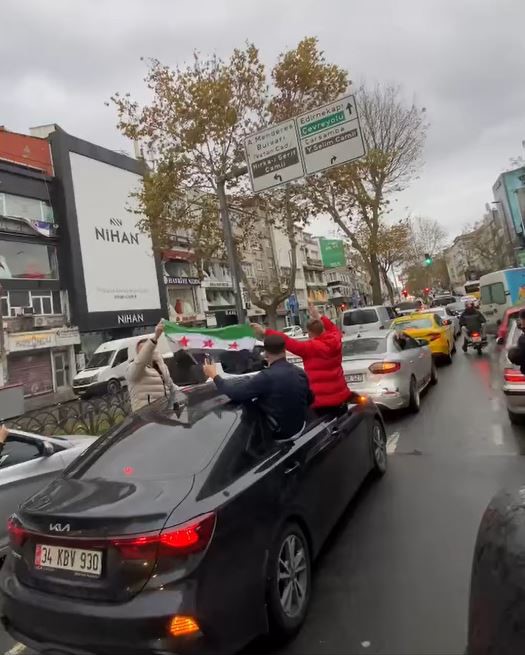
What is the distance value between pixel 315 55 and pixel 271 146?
782cm

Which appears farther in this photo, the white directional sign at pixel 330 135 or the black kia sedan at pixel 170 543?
the white directional sign at pixel 330 135

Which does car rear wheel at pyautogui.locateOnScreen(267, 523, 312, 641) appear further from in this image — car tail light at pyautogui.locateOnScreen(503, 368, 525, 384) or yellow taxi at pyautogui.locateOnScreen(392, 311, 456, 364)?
yellow taxi at pyautogui.locateOnScreen(392, 311, 456, 364)

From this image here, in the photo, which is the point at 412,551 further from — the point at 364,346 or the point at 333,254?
the point at 333,254

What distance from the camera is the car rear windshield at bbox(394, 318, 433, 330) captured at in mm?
14370

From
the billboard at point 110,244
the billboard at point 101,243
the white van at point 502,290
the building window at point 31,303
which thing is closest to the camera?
the white van at point 502,290

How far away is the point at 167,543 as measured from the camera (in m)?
2.40

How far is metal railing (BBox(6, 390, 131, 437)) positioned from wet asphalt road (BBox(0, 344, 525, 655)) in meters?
5.83

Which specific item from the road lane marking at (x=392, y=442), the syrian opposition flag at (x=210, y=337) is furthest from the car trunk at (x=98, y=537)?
the syrian opposition flag at (x=210, y=337)

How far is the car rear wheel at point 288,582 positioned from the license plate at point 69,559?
3.02ft

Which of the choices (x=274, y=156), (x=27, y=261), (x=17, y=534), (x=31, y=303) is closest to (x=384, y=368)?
(x=274, y=156)

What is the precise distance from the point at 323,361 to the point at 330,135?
14.9 feet

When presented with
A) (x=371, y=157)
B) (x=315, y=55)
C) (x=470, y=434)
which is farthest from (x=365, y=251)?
(x=470, y=434)

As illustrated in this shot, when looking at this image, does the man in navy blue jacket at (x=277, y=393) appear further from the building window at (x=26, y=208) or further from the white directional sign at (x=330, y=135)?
the building window at (x=26, y=208)

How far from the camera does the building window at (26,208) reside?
2652 centimetres
